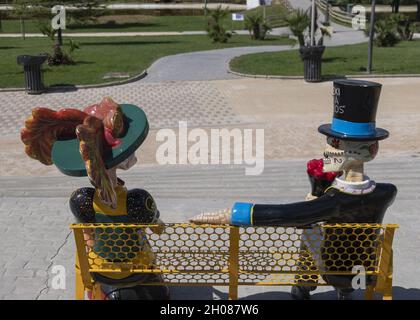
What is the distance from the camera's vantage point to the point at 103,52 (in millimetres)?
23359

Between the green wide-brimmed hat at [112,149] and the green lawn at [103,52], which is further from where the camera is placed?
the green lawn at [103,52]

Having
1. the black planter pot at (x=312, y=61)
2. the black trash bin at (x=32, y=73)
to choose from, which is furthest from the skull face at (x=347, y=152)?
the black trash bin at (x=32, y=73)

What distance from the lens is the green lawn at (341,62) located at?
17562 millimetres

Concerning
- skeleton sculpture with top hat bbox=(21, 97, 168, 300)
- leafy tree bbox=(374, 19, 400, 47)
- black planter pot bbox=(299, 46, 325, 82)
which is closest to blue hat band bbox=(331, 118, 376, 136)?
skeleton sculpture with top hat bbox=(21, 97, 168, 300)

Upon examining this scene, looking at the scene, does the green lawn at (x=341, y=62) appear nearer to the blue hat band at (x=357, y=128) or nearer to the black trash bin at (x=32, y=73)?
the black trash bin at (x=32, y=73)

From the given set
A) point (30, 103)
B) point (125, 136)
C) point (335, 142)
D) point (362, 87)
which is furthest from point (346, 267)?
point (30, 103)

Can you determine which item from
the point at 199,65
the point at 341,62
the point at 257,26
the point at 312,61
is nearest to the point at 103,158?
the point at 312,61

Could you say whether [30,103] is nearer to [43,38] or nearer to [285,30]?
[43,38]

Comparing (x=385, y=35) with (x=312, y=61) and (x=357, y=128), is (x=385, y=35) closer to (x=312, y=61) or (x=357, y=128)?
(x=312, y=61)

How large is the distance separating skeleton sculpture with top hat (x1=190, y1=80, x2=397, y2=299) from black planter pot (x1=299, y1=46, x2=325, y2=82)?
40.0 ft

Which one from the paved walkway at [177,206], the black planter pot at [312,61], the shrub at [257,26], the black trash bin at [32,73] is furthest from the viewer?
the shrub at [257,26]

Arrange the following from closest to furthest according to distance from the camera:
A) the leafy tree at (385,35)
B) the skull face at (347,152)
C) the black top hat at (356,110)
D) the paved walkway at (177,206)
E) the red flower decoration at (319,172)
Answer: the black top hat at (356,110), the skull face at (347,152), the red flower decoration at (319,172), the paved walkway at (177,206), the leafy tree at (385,35)

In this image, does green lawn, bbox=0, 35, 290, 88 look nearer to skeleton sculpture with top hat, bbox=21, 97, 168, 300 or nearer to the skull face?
skeleton sculpture with top hat, bbox=21, 97, 168, 300

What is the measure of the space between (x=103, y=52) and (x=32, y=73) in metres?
8.56
